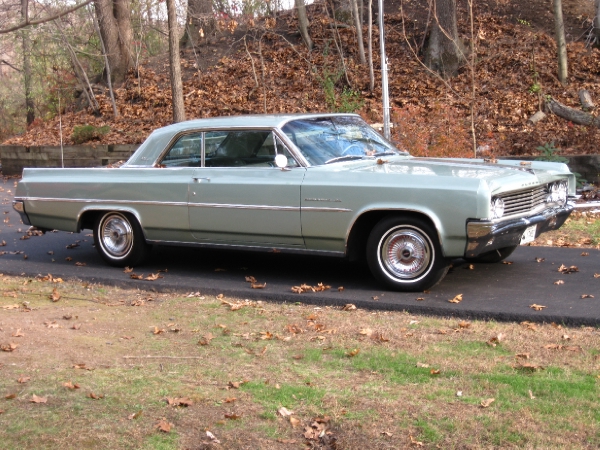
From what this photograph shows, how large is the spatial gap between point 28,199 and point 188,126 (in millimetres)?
2287

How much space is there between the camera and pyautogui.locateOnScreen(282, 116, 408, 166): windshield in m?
7.61

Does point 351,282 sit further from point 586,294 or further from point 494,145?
point 494,145

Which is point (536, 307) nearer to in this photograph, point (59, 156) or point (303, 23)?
point (303, 23)

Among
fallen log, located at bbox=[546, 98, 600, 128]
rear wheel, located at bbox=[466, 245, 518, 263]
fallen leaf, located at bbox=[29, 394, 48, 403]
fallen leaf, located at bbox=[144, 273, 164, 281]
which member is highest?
fallen log, located at bbox=[546, 98, 600, 128]

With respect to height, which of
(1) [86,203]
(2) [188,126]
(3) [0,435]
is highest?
(2) [188,126]

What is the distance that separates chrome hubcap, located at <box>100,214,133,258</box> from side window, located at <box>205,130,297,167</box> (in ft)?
4.33

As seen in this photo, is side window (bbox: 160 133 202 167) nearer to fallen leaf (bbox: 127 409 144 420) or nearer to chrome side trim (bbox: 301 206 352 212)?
chrome side trim (bbox: 301 206 352 212)

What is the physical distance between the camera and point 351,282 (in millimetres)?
7594

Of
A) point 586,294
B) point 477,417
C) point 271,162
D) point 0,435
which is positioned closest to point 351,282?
point 271,162

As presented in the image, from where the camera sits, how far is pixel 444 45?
20.3 metres

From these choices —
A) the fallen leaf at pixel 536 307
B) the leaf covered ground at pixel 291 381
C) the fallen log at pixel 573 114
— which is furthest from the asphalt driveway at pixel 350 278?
the fallen log at pixel 573 114

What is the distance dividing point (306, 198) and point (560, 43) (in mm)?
13059

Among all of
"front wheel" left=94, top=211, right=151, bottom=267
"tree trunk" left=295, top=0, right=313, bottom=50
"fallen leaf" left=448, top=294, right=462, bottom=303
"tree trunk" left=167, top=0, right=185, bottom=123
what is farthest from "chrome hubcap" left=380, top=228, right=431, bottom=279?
"tree trunk" left=295, top=0, right=313, bottom=50

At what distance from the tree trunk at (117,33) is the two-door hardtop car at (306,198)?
16.0 m
